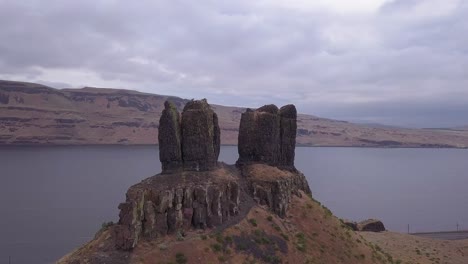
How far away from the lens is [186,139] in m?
41.8

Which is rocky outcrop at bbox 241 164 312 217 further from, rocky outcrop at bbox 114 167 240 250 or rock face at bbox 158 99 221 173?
rock face at bbox 158 99 221 173

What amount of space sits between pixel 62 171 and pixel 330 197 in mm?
106383

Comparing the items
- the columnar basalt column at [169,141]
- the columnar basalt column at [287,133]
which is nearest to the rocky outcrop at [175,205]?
the columnar basalt column at [169,141]

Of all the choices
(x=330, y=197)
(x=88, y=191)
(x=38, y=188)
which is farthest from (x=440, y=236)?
(x=38, y=188)

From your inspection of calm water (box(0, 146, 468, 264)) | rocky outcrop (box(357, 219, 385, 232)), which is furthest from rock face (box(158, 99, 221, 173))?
rocky outcrop (box(357, 219, 385, 232))

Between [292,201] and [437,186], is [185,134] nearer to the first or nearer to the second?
[292,201]

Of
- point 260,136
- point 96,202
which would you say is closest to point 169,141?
point 260,136

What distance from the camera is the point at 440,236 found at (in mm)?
100062

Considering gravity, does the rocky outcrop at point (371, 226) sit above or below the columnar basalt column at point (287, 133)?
below

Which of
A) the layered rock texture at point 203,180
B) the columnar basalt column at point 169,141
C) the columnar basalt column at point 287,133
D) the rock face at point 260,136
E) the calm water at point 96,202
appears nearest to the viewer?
the layered rock texture at point 203,180

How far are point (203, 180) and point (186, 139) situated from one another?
412 centimetres

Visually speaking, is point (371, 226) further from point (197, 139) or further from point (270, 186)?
point (197, 139)

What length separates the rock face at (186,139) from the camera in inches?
1623

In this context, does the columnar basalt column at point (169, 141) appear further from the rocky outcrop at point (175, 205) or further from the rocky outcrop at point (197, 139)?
the rocky outcrop at point (175, 205)
